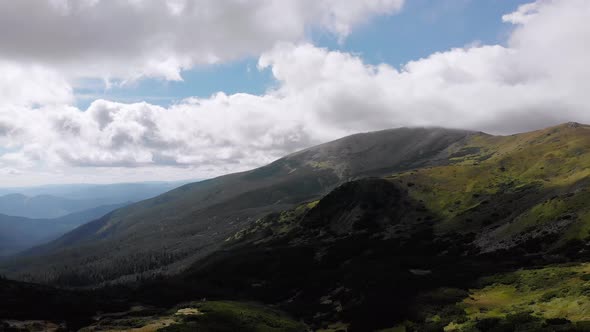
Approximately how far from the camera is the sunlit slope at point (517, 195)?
258 feet

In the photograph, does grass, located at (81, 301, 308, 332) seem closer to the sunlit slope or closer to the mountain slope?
the mountain slope

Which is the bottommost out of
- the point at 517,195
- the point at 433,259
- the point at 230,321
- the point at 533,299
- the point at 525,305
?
the point at 433,259

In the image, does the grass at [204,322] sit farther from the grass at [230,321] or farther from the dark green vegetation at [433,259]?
the dark green vegetation at [433,259]

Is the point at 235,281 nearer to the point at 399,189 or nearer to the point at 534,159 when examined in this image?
the point at 399,189

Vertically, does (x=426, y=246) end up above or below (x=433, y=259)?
below

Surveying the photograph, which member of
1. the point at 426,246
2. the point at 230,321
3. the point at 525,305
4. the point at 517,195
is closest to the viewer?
the point at 525,305

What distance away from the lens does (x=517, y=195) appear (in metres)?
126

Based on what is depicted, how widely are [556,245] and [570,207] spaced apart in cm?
1994

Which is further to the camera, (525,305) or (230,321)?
(230,321)

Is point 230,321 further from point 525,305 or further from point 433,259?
point 433,259

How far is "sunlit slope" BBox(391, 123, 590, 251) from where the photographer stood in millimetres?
78625

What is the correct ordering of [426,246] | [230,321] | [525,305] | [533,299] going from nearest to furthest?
1. [525,305]
2. [533,299]
3. [230,321]
4. [426,246]

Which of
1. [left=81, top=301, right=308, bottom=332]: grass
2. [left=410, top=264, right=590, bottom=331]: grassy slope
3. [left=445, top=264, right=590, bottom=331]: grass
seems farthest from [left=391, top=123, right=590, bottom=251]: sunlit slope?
[left=81, top=301, right=308, bottom=332]: grass

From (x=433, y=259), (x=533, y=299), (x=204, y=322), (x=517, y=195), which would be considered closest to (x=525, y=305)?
(x=533, y=299)
